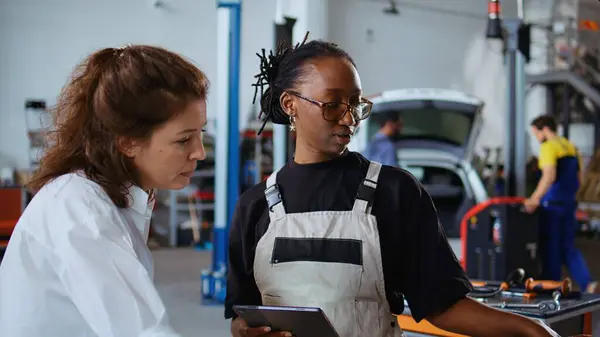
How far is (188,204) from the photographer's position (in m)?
12.1

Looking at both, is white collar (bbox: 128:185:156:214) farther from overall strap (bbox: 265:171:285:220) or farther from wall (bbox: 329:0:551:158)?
wall (bbox: 329:0:551:158)

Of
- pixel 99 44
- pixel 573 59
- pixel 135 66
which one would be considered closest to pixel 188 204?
pixel 99 44

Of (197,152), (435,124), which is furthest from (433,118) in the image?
(197,152)

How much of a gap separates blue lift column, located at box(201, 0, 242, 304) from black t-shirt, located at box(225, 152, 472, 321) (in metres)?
5.04

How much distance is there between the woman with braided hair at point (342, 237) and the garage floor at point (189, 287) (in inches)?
155

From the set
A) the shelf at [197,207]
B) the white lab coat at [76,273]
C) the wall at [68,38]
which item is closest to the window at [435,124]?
the shelf at [197,207]

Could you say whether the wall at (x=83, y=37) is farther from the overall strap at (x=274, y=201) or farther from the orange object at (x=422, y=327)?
the overall strap at (x=274, y=201)

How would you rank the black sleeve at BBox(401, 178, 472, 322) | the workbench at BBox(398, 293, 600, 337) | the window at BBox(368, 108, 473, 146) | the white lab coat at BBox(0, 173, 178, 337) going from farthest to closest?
the window at BBox(368, 108, 473, 146), the workbench at BBox(398, 293, 600, 337), the black sleeve at BBox(401, 178, 472, 322), the white lab coat at BBox(0, 173, 178, 337)

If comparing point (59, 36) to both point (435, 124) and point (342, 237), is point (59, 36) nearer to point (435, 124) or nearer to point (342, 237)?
point (435, 124)

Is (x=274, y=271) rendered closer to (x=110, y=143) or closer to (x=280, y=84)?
(x=280, y=84)

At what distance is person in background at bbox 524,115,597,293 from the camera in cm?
678

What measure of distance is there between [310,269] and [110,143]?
56 cm

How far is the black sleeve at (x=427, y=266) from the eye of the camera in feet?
5.27

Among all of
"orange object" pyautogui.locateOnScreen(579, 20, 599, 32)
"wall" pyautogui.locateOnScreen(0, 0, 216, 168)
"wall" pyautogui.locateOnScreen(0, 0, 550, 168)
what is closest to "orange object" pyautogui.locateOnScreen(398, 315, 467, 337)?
"wall" pyautogui.locateOnScreen(0, 0, 550, 168)
